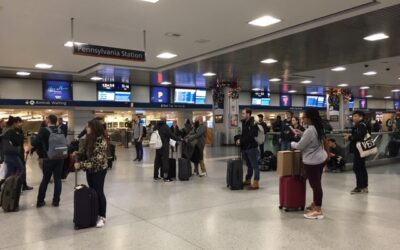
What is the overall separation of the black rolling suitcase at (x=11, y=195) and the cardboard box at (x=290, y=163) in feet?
14.1

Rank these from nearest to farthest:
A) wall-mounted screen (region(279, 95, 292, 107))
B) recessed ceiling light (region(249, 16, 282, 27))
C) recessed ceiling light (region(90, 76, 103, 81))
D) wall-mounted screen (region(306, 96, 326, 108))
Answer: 1. recessed ceiling light (region(249, 16, 282, 27))
2. recessed ceiling light (region(90, 76, 103, 81))
3. wall-mounted screen (region(279, 95, 292, 107))
4. wall-mounted screen (region(306, 96, 326, 108))

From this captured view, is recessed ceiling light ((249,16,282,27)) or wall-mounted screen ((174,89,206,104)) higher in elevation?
recessed ceiling light ((249,16,282,27))

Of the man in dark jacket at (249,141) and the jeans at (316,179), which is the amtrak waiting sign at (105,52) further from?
the jeans at (316,179)

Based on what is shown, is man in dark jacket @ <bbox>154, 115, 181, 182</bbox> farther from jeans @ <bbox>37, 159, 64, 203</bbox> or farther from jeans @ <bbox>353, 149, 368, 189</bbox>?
jeans @ <bbox>353, 149, 368, 189</bbox>

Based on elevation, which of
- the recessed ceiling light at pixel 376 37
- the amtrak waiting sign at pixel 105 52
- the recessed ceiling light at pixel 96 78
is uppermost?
the recessed ceiling light at pixel 376 37

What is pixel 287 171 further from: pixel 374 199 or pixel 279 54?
pixel 279 54

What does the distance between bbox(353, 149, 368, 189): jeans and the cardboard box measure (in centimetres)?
185

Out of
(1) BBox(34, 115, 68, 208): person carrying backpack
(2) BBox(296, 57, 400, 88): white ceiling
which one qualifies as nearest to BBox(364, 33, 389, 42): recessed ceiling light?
(2) BBox(296, 57, 400, 88): white ceiling

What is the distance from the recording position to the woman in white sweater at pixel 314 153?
512 cm

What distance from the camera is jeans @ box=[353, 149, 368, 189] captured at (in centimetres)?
679

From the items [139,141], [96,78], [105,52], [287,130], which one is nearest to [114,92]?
[96,78]

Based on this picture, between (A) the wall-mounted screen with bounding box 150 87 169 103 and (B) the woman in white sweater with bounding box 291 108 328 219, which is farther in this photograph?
(A) the wall-mounted screen with bounding box 150 87 169 103

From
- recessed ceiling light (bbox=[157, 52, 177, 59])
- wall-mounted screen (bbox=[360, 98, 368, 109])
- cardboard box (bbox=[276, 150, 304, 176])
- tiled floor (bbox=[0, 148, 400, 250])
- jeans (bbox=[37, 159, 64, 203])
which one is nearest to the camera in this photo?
tiled floor (bbox=[0, 148, 400, 250])

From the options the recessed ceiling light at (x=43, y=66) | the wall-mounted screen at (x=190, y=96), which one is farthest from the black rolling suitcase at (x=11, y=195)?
the wall-mounted screen at (x=190, y=96)
